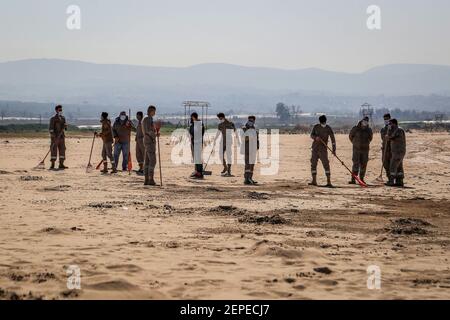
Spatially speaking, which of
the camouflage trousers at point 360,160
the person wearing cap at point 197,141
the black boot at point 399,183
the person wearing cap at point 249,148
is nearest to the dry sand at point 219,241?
the black boot at point 399,183

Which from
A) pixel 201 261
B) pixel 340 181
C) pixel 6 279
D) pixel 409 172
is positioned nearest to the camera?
pixel 6 279

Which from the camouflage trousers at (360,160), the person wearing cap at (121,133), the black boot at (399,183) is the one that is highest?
the person wearing cap at (121,133)

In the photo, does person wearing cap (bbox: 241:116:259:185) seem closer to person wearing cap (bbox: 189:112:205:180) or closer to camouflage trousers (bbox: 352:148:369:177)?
person wearing cap (bbox: 189:112:205:180)

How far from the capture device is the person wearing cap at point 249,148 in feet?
57.6

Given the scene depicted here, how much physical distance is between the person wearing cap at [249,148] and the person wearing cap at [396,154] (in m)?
3.48

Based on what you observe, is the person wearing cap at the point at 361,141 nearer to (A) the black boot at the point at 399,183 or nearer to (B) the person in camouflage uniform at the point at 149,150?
(A) the black boot at the point at 399,183

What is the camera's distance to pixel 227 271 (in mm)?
7164

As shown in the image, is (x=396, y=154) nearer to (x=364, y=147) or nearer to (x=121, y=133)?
(x=364, y=147)

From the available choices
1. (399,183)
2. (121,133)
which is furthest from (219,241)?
(121,133)

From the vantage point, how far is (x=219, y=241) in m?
8.92

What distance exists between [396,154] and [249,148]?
12.4 feet
